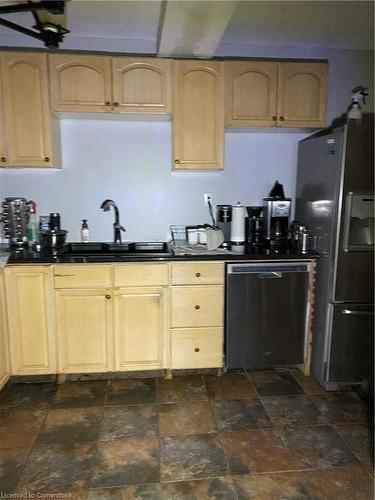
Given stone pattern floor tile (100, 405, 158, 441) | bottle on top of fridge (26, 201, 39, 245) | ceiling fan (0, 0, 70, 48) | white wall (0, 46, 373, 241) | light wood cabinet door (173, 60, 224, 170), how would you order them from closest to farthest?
ceiling fan (0, 0, 70, 48)
stone pattern floor tile (100, 405, 158, 441)
light wood cabinet door (173, 60, 224, 170)
bottle on top of fridge (26, 201, 39, 245)
white wall (0, 46, 373, 241)

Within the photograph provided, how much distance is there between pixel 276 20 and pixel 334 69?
0.78 meters

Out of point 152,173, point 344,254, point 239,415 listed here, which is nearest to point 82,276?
point 152,173

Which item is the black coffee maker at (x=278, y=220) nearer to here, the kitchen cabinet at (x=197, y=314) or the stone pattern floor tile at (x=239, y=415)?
the kitchen cabinet at (x=197, y=314)

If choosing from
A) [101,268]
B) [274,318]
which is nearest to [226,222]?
[274,318]

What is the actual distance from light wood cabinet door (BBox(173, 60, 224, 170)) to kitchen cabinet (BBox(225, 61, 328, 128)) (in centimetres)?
9

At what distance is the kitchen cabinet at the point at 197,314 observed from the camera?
99.2 inches

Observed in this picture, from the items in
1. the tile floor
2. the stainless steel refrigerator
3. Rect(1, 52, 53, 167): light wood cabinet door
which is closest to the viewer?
the tile floor

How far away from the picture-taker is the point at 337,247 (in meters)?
2.37

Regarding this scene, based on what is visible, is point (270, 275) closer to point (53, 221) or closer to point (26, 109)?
Answer: point (53, 221)

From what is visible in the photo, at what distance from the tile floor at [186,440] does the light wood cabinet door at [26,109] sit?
1.61 metres

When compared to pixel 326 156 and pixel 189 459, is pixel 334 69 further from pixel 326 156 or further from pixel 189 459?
pixel 189 459

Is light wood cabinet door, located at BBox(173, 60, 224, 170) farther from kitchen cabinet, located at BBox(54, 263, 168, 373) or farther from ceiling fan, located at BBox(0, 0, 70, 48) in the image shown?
ceiling fan, located at BBox(0, 0, 70, 48)

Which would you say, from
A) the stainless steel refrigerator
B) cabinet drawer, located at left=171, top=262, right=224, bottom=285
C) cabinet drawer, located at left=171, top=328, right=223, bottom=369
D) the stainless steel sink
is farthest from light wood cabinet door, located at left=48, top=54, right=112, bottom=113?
cabinet drawer, located at left=171, top=328, right=223, bottom=369

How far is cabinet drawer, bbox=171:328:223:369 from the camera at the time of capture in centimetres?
257
